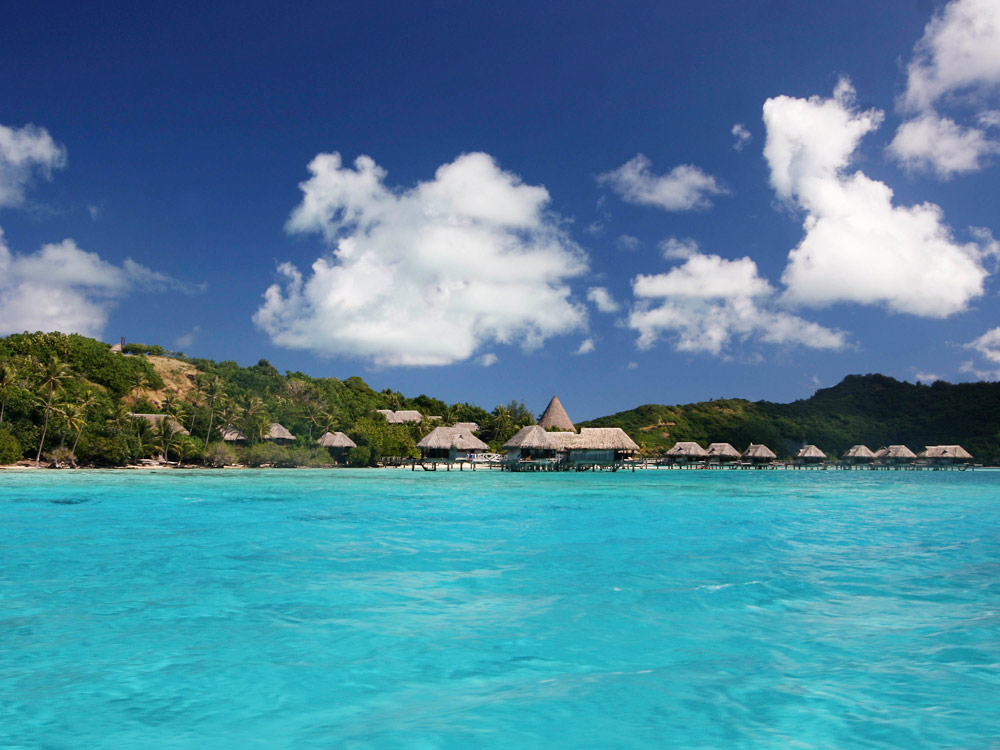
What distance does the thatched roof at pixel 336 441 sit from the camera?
50438mm

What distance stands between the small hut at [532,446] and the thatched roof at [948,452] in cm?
3789

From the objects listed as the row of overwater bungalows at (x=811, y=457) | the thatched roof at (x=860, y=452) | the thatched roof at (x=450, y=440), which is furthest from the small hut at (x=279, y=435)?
the thatched roof at (x=860, y=452)

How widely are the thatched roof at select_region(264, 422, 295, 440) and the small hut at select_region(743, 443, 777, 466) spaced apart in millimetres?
42927

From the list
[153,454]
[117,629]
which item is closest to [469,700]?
[117,629]

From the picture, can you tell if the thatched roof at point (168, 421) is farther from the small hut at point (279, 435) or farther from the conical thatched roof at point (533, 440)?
the conical thatched roof at point (533, 440)

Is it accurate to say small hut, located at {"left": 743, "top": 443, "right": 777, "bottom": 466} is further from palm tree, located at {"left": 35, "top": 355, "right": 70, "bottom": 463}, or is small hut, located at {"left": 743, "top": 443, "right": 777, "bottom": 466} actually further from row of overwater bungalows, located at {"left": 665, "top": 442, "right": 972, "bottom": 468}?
palm tree, located at {"left": 35, "top": 355, "right": 70, "bottom": 463}

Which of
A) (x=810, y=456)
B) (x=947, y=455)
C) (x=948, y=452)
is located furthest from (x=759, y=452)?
(x=948, y=452)

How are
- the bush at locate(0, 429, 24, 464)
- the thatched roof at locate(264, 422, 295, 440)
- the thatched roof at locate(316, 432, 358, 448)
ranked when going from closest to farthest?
1. the bush at locate(0, 429, 24, 464)
2. the thatched roof at locate(264, 422, 295, 440)
3. the thatched roof at locate(316, 432, 358, 448)

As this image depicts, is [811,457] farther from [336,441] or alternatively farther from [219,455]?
[219,455]

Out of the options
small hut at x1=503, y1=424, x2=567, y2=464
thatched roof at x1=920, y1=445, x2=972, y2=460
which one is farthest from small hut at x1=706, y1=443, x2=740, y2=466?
small hut at x1=503, y1=424, x2=567, y2=464

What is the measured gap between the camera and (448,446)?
173 ft

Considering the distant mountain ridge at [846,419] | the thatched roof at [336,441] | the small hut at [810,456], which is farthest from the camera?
the distant mountain ridge at [846,419]

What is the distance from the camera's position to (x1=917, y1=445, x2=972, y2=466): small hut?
60419 millimetres

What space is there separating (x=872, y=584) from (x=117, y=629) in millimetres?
10274
